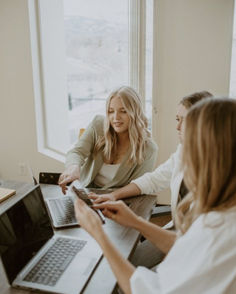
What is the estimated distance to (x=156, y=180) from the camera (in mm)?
1722

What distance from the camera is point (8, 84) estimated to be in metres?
3.11

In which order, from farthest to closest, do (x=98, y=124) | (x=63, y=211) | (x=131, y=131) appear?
(x=98, y=124) → (x=131, y=131) → (x=63, y=211)

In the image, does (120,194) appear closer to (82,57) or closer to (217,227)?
(217,227)

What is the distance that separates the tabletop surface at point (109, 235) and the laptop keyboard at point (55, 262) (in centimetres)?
6

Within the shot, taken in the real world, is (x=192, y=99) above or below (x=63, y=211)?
above

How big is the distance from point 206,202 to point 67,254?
21.5 inches

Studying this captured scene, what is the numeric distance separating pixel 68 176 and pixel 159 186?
0.52 metres

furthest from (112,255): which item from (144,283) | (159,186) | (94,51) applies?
(94,51)

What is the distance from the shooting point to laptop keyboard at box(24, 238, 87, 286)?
937mm

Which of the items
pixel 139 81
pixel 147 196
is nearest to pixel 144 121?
pixel 147 196

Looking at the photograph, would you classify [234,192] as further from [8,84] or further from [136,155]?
[8,84]

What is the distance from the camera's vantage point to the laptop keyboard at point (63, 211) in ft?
4.33

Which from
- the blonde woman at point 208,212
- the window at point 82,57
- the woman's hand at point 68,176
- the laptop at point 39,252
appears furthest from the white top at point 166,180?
the window at point 82,57

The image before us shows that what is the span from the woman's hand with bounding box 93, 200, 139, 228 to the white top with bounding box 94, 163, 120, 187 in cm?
63
